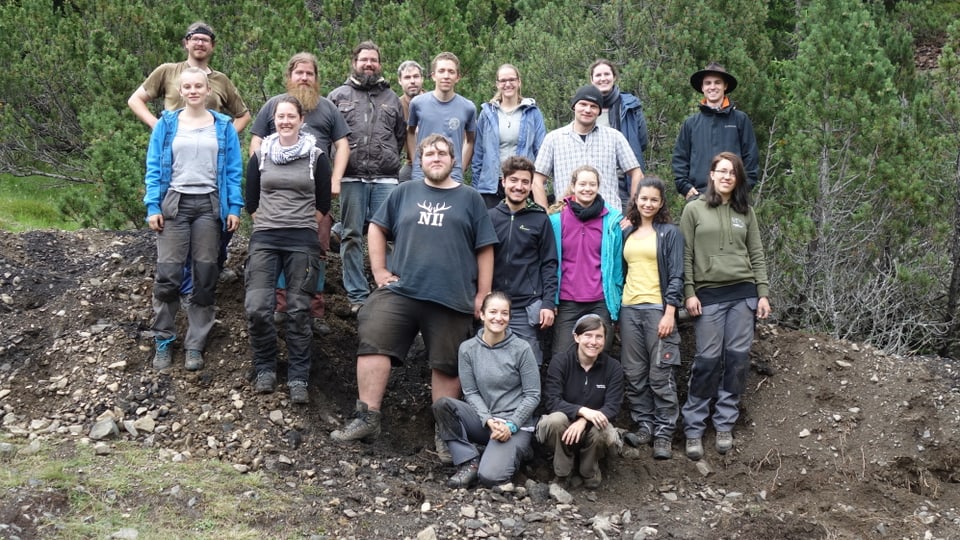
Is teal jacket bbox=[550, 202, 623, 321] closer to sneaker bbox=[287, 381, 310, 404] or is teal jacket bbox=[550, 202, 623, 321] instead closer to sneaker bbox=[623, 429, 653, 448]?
sneaker bbox=[623, 429, 653, 448]

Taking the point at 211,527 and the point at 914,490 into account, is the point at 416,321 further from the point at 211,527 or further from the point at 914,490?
the point at 914,490

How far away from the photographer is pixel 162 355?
6523 millimetres

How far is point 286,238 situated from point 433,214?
39.7 inches

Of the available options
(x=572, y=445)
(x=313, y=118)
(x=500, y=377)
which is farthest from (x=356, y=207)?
(x=572, y=445)

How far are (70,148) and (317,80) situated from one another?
28.8 ft

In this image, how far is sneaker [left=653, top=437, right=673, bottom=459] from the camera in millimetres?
6633

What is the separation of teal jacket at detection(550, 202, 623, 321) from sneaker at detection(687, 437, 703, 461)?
3.43 feet

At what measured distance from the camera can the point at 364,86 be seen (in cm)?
711

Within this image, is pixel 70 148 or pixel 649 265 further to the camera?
pixel 70 148

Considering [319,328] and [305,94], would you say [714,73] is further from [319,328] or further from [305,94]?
[319,328]

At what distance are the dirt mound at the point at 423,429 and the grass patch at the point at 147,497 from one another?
0.10m

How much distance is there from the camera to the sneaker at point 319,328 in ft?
24.1

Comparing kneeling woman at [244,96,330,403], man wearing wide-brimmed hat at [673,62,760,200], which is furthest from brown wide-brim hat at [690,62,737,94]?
kneeling woman at [244,96,330,403]

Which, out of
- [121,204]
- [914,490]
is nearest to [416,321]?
[914,490]
